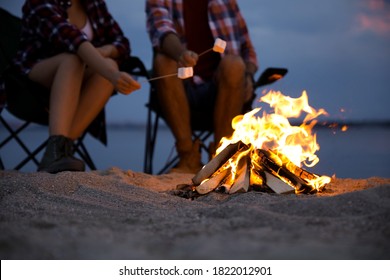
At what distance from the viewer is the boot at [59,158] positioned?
97.8 inches

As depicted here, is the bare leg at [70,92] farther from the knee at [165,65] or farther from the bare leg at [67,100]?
the knee at [165,65]

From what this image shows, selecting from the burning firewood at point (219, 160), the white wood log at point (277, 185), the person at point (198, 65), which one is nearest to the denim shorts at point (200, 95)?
the person at point (198, 65)

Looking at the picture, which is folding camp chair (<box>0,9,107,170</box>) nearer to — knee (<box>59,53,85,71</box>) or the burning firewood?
knee (<box>59,53,85,71</box>)

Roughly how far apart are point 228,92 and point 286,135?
2.86ft

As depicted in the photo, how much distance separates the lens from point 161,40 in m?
3.09

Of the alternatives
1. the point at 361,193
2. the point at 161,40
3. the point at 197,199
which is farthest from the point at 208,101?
the point at 361,193

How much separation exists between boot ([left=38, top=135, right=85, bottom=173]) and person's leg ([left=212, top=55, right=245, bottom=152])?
3.07 feet

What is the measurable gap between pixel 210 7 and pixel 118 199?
195 cm

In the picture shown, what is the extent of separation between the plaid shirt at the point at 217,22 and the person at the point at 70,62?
24 cm

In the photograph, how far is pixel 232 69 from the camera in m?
3.03

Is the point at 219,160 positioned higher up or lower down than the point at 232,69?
lower down

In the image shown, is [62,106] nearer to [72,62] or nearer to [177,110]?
[72,62]

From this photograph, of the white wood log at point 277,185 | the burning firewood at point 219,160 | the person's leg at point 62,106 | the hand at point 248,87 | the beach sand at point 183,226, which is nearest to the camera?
the beach sand at point 183,226

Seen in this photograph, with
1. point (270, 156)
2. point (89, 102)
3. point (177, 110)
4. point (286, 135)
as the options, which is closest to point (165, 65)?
point (177, 110)
